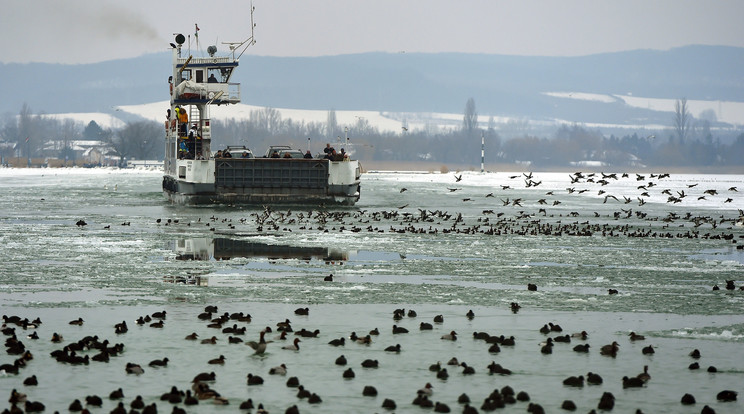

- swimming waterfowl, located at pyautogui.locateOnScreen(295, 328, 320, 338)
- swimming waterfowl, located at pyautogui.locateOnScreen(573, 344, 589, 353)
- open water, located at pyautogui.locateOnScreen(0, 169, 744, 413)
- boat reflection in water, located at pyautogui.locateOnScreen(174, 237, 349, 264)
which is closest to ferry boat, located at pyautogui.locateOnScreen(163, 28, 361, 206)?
open water, located at pyautogui.locateOnScreen(0, 169, 744, 413)

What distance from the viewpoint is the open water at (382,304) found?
1310 cm

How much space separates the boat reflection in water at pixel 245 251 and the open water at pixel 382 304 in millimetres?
84

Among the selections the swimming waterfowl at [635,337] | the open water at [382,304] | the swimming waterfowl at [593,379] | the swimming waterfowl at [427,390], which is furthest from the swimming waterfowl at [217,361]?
the swimming waterfowl at [635,337]

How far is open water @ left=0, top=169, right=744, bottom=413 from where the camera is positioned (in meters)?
13.1

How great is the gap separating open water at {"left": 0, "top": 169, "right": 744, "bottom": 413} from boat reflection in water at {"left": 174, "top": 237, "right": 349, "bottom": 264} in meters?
0.08

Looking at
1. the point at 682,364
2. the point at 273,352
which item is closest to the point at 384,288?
the point at 273,352

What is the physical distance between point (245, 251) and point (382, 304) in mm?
11461

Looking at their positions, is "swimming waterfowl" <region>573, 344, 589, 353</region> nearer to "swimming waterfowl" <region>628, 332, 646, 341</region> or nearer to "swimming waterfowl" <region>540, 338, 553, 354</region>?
"swimming waterfowl" <region>540, 338, 553, 354</region>

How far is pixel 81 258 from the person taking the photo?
27969mm

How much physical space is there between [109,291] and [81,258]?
22.8 ft

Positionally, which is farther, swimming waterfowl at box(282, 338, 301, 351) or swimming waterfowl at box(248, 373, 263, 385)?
swimming waterfowl at box(282, 338, 301, 351)

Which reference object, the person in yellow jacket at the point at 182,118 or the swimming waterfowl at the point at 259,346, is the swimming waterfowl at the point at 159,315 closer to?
the swimming waterfowl at the point at 259,346

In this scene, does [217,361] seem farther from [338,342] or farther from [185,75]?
[185,75]

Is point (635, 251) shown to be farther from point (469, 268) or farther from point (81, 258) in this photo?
point (81, 258)
